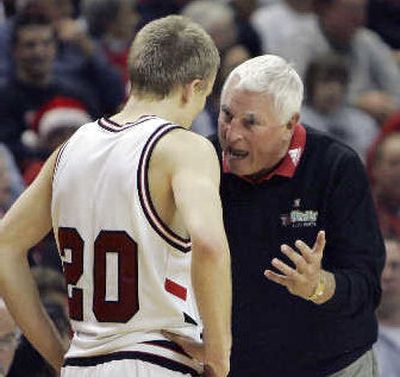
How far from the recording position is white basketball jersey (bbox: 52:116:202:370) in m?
3.05

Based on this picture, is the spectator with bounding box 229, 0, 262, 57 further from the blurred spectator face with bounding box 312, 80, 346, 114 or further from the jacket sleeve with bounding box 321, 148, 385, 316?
the jacket sleeve with bounding box 321, 148, 385, 316

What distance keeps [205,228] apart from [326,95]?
441 centimetres

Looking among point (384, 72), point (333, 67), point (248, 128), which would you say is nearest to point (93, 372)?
point (248, 128)

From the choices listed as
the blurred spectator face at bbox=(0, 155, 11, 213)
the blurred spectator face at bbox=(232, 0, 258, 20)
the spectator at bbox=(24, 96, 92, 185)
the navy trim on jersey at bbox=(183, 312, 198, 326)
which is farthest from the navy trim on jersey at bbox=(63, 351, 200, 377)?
the blurred spectator face at bbox=(232, 0, 258, 20)

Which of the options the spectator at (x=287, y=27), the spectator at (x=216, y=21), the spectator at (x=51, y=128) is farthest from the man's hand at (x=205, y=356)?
the spectator at (x=287, y=27)

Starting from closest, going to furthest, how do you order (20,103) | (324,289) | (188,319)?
(188,319) → (324,289) → (20,103)

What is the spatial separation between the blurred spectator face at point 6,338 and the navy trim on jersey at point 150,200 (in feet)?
3.49

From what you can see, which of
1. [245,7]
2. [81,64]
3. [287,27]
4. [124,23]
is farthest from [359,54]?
[81,64]

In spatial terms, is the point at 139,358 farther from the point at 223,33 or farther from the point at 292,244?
the point at 223,33

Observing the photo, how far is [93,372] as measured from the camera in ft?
10.2

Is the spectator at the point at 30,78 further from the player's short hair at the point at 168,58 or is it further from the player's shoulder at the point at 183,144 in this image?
the player's shoulder at the point at 183,144

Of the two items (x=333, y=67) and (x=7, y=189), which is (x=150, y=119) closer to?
(x=7, y=189)

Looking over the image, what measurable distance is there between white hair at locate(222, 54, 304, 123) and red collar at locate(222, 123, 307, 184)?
5.2 inches

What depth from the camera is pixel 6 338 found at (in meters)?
4.00
